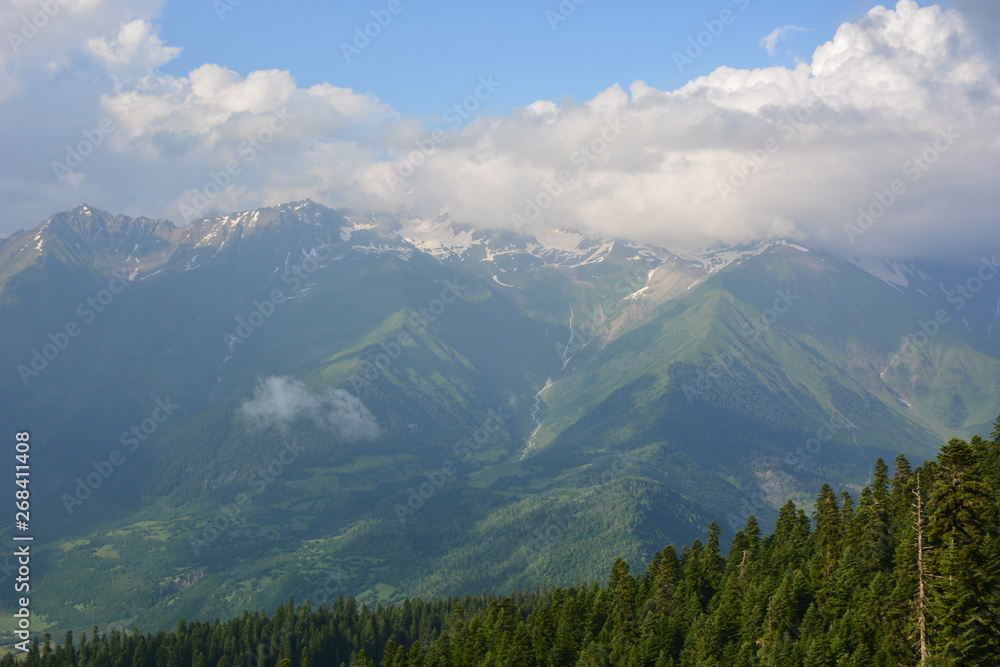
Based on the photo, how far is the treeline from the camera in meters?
68.4

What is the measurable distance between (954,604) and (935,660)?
543 centimetres

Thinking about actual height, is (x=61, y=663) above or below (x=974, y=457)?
below

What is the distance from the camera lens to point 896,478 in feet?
400

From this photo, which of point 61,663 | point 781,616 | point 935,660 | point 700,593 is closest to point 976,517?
point 935,660

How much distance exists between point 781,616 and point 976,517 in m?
39.7

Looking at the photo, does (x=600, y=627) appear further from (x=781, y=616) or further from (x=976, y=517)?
(x=976, y=517)

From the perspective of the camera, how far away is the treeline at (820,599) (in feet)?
225

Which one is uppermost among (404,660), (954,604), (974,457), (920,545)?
(974,457)

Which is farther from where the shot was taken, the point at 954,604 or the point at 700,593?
the point at 700,593

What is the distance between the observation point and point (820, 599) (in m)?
104

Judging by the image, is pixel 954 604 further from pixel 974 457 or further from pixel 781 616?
pixel 781 616

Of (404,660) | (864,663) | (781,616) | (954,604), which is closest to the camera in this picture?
(954,604)

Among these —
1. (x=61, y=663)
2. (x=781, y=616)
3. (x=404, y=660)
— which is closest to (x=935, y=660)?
(x=781, y=616)

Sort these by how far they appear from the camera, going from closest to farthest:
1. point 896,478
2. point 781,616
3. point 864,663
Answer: point 864,663
point 781,616
point 896,478
